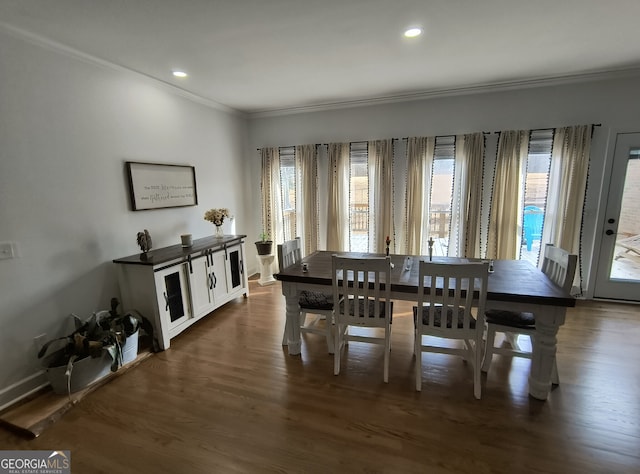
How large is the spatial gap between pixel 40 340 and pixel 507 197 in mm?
4991

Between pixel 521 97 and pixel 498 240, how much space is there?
179 centimetres

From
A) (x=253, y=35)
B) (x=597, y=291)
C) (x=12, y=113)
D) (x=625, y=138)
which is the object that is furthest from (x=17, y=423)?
(x=625, y=138)

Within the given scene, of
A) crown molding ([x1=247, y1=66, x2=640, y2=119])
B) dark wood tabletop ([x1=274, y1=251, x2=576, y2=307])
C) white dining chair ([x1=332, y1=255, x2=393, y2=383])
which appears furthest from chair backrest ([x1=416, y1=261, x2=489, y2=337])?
crown molding ([x1=247, y1=66, x2=640, y2=119])

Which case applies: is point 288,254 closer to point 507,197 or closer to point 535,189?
point 507,197

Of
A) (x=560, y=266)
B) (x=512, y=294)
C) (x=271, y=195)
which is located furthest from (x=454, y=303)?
(x=271, y=195)

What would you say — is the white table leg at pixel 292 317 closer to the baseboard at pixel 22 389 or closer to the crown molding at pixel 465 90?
the baseboard at pixel 22 389

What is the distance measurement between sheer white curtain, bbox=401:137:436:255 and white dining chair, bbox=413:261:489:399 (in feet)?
6.43

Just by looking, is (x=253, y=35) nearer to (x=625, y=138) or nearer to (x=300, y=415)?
(x=300, y=415)

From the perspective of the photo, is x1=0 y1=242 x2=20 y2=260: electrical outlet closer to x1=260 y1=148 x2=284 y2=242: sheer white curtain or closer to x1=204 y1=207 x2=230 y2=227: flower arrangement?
x1=204 y1=207 x2=230 y2=227: flower arrangement

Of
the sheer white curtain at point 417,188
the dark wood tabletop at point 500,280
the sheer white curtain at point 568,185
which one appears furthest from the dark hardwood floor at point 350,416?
the sheer white curtain at point 417,188

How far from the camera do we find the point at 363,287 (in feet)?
6.97

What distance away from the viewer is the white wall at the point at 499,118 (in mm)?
3281

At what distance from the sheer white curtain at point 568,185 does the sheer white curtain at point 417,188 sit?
145 cm

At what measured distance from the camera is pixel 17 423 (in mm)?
1838
